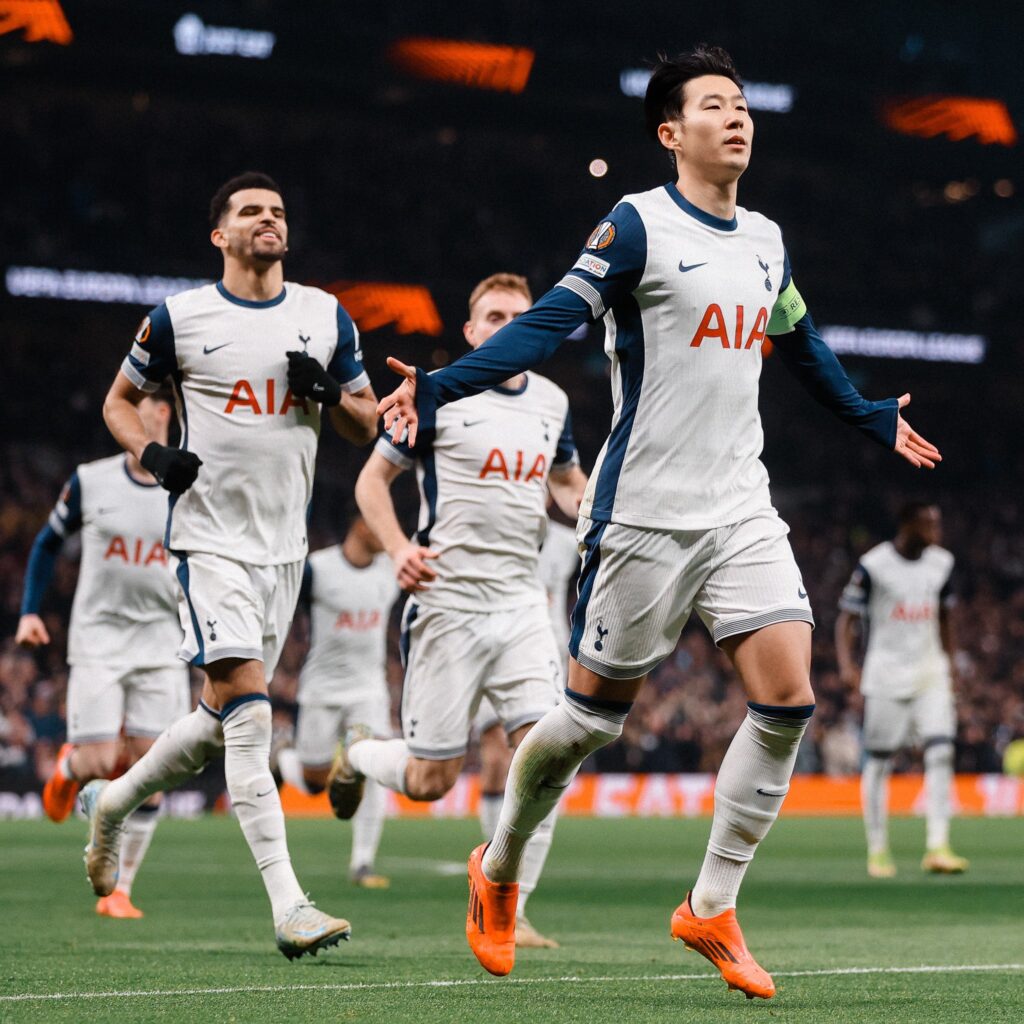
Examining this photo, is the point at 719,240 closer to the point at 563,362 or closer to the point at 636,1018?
the point at 636,1018

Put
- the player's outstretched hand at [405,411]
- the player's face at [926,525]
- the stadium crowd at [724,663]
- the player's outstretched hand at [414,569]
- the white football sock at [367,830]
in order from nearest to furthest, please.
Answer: the player's outstretched hand at [405,411]
the player's outstretched hand at [414,569]
the white football sock at [367,830]
the player's face at [926,525]
the stadium crowd at [724,663]

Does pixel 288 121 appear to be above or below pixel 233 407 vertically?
above

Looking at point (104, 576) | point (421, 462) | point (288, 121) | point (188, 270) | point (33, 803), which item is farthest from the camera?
point (288, 121)

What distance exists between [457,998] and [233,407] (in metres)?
2.52

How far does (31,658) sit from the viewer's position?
23.7 meters

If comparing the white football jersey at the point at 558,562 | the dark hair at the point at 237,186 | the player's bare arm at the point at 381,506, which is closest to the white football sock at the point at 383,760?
the player's bare arm at the point at 381,506

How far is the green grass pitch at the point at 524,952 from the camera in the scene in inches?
197

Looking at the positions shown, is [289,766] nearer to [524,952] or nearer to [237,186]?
[524,952]

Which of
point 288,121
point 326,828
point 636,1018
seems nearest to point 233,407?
point 636,1018

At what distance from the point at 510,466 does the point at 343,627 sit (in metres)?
5.28

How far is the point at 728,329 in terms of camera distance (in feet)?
17.1

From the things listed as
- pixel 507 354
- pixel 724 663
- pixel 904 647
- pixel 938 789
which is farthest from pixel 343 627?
pixel 724 663

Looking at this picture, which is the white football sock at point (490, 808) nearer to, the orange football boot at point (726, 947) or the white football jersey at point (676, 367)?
the orange football boot at point (726, 947)

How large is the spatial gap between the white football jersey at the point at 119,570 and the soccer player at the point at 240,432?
250 centimetres
